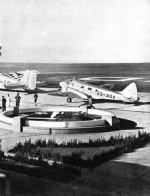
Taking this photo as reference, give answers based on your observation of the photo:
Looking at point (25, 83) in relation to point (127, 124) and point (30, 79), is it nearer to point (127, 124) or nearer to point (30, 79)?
point (30, 79)

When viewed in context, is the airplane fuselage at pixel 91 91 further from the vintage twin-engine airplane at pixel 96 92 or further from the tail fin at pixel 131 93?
the tail fin at pixel 131 93

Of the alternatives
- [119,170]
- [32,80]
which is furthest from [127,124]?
[32,80]

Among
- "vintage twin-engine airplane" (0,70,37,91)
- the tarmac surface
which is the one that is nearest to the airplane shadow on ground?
the tarmac surface

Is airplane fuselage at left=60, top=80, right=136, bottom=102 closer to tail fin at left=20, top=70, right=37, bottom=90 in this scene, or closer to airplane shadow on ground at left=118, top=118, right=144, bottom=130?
tail fin at left=20, top=70, right=37, bottom=90

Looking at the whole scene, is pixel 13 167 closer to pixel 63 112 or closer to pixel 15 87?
pixel 63 112

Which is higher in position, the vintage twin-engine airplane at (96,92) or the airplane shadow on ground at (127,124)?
the vintage twin-engine airplane at (96,92)

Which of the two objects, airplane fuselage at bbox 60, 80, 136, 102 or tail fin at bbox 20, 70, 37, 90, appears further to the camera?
tail fin at bbox 20, 70, 37, 90

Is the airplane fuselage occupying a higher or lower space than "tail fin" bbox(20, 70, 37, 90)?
lower

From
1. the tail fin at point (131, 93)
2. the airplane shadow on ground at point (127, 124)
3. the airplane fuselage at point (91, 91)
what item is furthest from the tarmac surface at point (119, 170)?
the airplane fuselage at point (91, 91)

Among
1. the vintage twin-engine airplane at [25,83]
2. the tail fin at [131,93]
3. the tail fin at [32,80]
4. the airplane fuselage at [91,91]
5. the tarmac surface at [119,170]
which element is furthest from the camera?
the vintage twin-engine airplane at [25,83]
